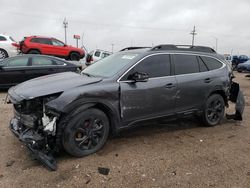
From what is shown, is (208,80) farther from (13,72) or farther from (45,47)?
(45,47)

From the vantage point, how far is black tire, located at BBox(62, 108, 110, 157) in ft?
13.3

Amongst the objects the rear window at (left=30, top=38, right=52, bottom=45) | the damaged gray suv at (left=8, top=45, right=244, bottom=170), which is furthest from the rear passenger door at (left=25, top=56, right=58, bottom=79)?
the rear window at (left=30, top=38, right=52, bottom=45)

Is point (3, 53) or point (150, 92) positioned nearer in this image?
point (150, 92)

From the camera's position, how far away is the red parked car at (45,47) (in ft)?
56.0

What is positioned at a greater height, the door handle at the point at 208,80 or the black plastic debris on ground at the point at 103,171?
the door handle at the point at 208,80

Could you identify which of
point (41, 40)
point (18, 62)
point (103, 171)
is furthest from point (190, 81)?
point (41, 40)

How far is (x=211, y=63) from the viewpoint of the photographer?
6.16m

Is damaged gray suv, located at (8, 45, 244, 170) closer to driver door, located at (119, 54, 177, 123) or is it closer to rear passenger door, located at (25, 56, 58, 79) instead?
driver door, located at (119, 54, 177, 123)

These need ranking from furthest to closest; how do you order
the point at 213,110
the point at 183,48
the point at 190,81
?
the point at 213,110 < the point at 183,48 < the point at 190,81

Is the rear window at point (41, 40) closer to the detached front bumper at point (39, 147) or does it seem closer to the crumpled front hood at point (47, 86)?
the crumpled front hood at point (47, 86)

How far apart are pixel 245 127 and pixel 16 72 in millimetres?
7491

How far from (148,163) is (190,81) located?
2.12m

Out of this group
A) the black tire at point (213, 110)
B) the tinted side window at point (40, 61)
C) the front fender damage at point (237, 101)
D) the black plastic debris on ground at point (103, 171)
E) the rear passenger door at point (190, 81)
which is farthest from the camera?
the tinted side window at point (40, 61)

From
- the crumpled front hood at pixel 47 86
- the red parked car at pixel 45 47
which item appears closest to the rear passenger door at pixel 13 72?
the crumpled front hood at pixel 47 86
